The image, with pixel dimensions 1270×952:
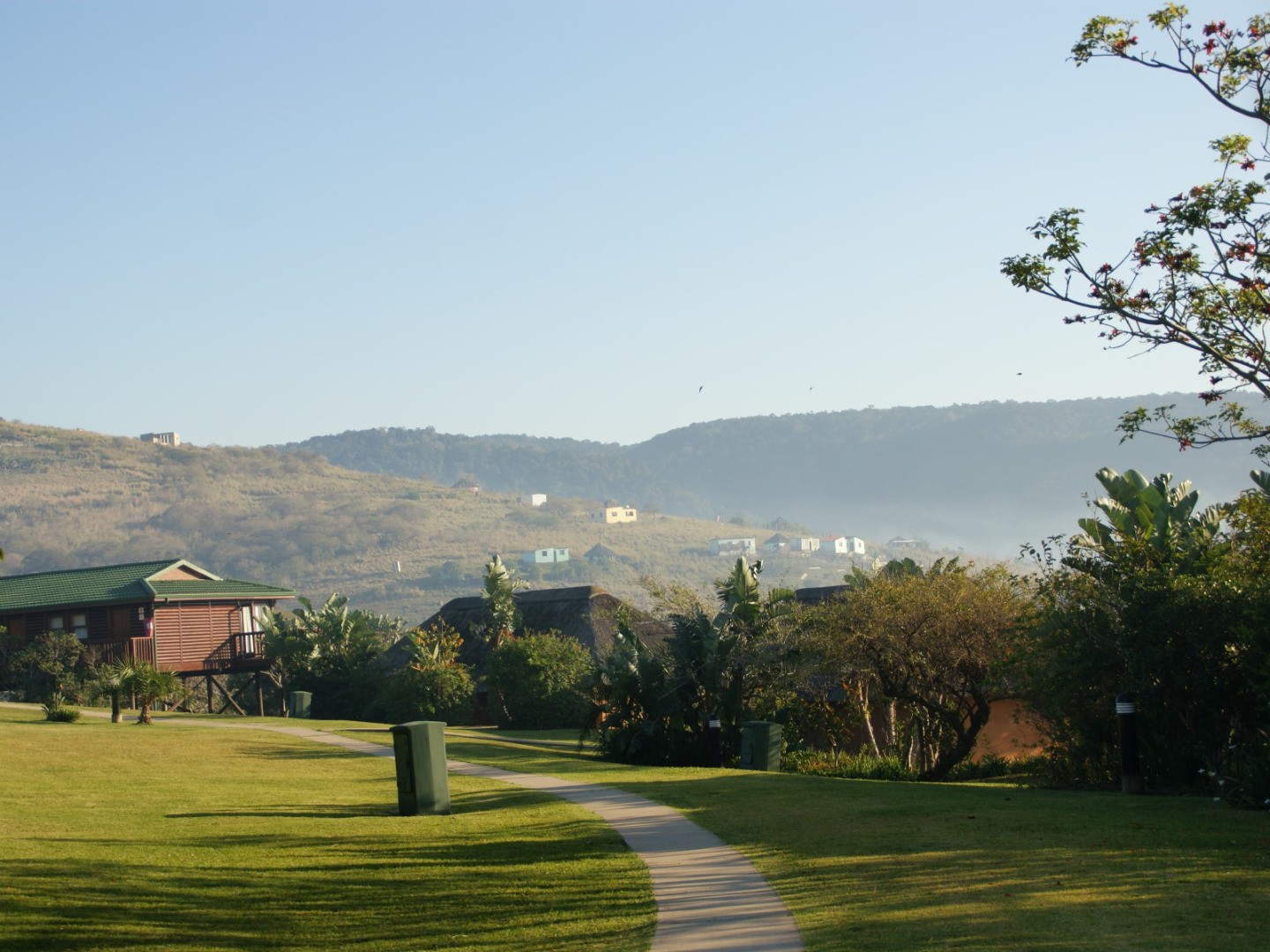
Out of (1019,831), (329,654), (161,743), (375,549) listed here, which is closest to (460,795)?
(1019,831)

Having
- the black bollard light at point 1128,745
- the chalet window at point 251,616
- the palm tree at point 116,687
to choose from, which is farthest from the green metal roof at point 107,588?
the black bollard light at point 1128,745

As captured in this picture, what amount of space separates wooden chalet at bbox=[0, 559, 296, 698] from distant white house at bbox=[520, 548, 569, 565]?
91.2m

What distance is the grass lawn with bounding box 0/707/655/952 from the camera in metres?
9.86

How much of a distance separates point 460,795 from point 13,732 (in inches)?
519

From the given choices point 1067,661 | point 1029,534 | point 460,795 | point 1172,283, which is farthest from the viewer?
point 1029,534

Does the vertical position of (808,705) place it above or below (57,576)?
below

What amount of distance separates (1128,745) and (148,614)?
3924cm

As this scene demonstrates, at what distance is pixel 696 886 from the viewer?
435 inches

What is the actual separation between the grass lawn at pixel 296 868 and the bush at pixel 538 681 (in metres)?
16.0

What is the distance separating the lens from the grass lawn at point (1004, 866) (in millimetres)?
8703

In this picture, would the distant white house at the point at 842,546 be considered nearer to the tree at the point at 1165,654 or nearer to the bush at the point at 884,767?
the bush at the point at 884,767

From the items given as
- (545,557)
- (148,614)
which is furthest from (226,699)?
(545,557)

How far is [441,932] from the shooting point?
9828mm

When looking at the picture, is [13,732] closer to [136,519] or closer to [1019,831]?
[1019,831]
